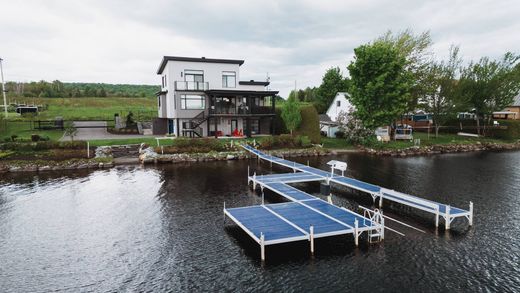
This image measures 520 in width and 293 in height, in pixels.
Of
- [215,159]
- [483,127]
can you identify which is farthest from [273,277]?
[483,127]

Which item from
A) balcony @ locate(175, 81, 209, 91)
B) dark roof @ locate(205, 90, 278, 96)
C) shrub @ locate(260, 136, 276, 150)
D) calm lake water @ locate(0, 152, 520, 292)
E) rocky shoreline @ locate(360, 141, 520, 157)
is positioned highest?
balcony @ locate(175, 81, 209, 91)

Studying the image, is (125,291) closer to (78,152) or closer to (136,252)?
(136,252)

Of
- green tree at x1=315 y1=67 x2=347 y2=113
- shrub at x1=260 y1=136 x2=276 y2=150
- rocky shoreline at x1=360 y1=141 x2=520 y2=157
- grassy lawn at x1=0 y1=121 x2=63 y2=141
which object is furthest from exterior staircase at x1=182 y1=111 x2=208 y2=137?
green tree at x1=315 y1=67 x2=347 y2=113

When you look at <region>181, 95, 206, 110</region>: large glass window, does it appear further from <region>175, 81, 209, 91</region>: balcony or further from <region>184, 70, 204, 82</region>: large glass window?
<region>184, 70, 204, 82</region>: large glass window

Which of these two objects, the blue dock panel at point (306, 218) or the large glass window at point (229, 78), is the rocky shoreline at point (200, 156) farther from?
the blue dock panel at point (306, 218)

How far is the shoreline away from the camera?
111 ft

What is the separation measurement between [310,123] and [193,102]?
16496 millimetres

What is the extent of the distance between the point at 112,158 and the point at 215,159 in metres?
10.7

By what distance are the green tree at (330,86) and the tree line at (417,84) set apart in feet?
80.9

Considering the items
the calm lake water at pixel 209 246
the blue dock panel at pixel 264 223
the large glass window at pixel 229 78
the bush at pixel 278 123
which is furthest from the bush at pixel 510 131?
the blue dock panel at pixel 264 223

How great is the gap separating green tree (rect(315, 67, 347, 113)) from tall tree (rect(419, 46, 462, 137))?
89.9 feet

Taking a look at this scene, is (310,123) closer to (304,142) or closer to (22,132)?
(304,142)

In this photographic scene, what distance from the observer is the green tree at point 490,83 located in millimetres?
55469

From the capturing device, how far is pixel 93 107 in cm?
8569
